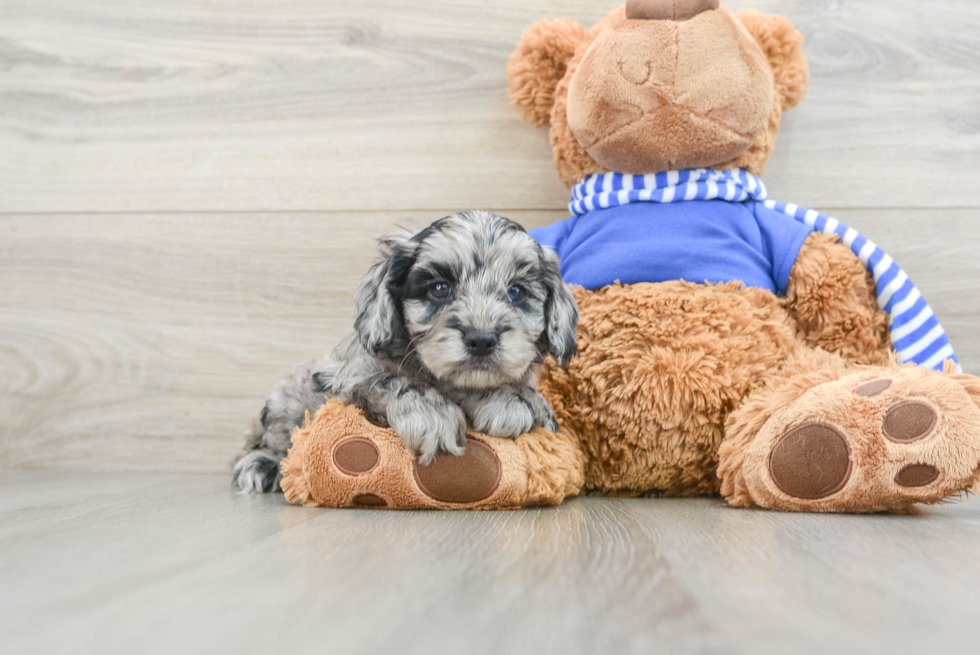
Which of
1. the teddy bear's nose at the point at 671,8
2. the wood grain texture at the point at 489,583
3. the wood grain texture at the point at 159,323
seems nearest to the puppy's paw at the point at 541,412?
the wood grain texture at the point at 489,583

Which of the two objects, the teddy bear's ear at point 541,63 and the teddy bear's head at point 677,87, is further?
the teddy bear's ear at point 541,63

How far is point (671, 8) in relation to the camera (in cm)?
158

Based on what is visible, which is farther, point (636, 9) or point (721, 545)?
point (636, 9)

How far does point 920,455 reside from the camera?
117cm

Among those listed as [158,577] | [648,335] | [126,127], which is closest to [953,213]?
[648,335]

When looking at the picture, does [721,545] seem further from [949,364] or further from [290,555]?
[949,364]

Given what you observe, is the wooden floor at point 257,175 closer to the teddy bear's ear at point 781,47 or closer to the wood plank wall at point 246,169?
the wood plank wall at point 246,169

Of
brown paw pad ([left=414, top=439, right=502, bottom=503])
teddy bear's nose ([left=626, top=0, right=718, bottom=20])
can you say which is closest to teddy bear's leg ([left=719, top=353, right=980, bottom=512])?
brown paw pad ([left=414, top=439, right=502, bottom=503])

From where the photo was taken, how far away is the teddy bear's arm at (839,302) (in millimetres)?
1605

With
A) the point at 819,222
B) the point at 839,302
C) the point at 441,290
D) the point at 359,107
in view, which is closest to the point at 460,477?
the point at 441,290

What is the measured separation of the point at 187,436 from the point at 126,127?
94cm

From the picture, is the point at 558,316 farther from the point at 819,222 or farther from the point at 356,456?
the point at 819,222

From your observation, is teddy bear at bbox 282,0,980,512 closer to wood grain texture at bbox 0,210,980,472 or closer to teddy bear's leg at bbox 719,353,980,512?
teddy bear's leg at bbox 719,353,980,512

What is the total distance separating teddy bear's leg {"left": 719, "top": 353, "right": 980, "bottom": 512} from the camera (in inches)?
46.4
